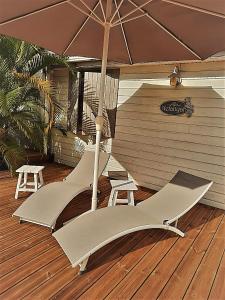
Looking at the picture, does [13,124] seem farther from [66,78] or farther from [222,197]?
[222,197]

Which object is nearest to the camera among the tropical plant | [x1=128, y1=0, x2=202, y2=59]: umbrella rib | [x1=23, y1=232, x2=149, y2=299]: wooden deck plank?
[x1=23, y1=232, x2=149, y2=299]: wooden deck plank

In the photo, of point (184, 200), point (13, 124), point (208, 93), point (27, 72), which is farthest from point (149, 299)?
point (27, 72)

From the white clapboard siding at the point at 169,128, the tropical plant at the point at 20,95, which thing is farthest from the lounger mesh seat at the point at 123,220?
the tropical plant at the point at 20,95

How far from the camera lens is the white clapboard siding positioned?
512 cm

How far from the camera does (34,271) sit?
2.86m

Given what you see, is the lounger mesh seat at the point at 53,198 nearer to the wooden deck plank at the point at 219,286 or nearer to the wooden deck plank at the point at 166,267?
the wooden deck plank at the point at 166,267

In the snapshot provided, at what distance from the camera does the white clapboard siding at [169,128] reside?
16.8 ft

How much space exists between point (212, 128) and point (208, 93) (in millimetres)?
722

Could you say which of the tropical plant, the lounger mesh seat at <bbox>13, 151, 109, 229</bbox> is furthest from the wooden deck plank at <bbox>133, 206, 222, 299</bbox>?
the tropical plant

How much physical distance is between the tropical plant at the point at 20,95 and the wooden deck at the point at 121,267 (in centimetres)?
226

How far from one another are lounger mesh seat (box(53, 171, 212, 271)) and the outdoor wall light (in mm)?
2049

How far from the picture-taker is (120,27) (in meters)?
4.11

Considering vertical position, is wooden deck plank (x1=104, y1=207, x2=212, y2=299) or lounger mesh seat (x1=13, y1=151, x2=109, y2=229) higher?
lounger mesh seat (x1=13, y1=151, x2=109, y2=229)

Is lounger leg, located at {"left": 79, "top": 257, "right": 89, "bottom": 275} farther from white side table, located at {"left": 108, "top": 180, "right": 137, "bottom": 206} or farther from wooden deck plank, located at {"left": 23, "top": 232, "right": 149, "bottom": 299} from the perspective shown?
white side table, located at {"left": 108, "top": 180, "right": 137, "bottom": 206}
